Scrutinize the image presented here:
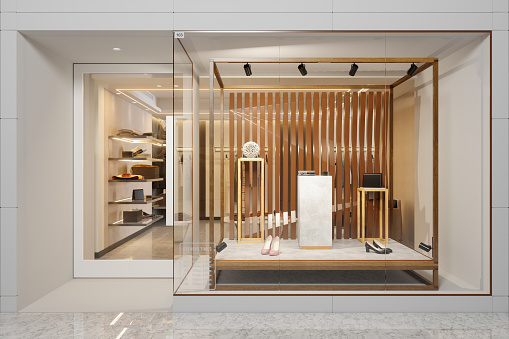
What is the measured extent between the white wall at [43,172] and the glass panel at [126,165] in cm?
26

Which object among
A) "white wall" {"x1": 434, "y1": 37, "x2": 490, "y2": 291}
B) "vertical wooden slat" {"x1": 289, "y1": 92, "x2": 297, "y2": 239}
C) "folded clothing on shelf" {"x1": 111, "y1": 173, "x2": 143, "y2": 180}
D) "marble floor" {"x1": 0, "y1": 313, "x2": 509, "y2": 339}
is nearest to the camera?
"marble floor" {"x1": 0, "y1": 313, "x2": 509, "y2": 339}

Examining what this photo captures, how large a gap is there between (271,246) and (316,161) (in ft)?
3.06

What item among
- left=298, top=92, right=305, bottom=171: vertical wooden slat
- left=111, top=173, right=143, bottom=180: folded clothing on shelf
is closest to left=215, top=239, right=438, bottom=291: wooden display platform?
left=298, top=92, right=305, bottom=171: vertical wooden slat

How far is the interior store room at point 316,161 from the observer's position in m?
3.16

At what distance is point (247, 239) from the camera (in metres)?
3.27

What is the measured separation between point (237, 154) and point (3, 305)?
8.26 ft

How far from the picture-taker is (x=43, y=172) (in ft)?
→ 11.4

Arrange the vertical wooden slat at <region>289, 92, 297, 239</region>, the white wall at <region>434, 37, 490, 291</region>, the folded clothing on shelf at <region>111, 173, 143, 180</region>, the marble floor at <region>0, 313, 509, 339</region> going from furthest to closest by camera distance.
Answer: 1. the folded clothing on shelf at <region>111, 173, 143, 180</region>
2. the vertical wooden slat at <region>289, 92, 297, 239</region>
3. the white wall at <region>434, 37, 490, 291</region>
4. the marble floor at <region>0, 313, 509, 339</region>

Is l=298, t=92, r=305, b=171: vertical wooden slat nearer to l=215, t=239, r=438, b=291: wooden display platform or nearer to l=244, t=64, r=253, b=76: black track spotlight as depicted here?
l=244, t=64, r=253, b=76: black track spotlight

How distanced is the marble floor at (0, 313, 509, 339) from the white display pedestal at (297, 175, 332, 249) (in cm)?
66

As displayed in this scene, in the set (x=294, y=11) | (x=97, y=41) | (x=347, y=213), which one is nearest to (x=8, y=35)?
(x=97, y=41)

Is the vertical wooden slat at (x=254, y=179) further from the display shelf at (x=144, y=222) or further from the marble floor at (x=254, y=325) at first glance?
the display shelf at (x=144, y=222)

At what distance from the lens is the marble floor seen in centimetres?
266

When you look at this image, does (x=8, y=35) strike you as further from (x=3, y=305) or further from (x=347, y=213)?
(x=347, y=213)
